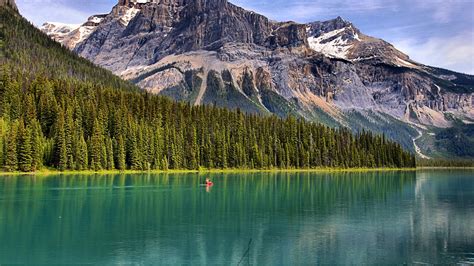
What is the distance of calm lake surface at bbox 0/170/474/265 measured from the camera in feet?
145

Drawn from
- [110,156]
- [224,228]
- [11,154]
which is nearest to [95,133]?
[110,156]

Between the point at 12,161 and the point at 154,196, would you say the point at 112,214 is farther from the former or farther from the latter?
the point at 12,161

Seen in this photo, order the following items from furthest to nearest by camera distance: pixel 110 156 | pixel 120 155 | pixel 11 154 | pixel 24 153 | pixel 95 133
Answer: pixel 120 155, pixel 95 133, pixel 110 156, pixel 24 153, pixel 11 154

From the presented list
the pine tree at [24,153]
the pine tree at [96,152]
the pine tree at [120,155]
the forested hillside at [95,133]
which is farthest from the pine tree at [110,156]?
the pine tree at [24,153]

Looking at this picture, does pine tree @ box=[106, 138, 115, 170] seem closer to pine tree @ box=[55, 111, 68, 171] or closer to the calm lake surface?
pine tree @ box=[55, 111, 68, 171]

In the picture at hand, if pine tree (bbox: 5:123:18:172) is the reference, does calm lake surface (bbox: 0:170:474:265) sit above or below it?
below

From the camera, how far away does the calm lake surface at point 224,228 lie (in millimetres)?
44344

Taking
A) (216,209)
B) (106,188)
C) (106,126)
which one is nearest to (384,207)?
(216,209)

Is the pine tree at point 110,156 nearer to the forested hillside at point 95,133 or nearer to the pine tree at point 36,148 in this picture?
the forested hillside at point 95,133

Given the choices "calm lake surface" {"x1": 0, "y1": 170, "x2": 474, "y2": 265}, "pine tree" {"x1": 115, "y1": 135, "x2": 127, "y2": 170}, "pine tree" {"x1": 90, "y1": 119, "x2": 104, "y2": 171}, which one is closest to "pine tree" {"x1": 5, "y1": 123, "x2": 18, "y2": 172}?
"pine tree" {"x1": 90, "y1": 119, "x2": 104, "y2": 171}

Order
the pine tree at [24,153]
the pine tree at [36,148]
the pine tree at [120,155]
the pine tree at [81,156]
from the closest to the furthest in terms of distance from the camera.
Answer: the pine tree at [24,153], the pine tree at [36,148], the pine tree at [81,156], the pine tree at [120,155]

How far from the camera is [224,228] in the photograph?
5791 cm

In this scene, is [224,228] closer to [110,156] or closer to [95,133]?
[110,156]

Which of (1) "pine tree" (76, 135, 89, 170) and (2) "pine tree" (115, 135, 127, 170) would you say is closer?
(1) "pine tree" (76, 135, 89, 170)
